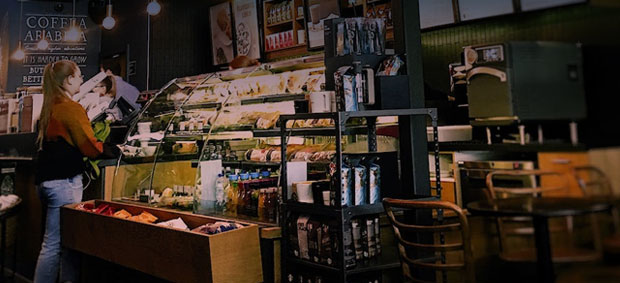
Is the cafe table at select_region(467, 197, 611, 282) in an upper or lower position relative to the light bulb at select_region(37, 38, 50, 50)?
lower

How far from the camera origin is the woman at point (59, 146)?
3.61 metres

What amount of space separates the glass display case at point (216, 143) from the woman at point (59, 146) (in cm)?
35

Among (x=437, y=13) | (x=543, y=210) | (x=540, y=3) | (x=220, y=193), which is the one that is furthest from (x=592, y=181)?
(x=437, y=13)

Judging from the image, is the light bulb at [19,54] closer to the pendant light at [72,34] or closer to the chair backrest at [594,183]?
the pendant light at [72,34]

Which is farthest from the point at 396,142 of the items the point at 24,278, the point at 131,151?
the point at 24,278

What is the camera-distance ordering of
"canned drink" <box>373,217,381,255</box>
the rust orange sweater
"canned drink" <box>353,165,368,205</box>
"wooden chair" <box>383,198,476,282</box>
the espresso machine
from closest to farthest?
Result: the espresso machine < "wooden chair" <box>383,198,476,282</box> < "canned drink" <box>353,165,368,205</box> < "canned drink" <box>373,217,381,255</box> < the rust orange sweater

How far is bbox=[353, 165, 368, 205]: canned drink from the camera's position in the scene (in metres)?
2.38

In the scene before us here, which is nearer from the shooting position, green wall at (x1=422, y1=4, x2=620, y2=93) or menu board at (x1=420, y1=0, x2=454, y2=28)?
green wall at (x1=422, y1=4, x2=620, y2=93)

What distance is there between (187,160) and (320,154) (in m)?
1.10

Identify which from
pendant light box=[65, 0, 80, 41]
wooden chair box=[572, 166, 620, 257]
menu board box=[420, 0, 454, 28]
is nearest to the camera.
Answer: wooden chair box=[572, 166, 620, 257]

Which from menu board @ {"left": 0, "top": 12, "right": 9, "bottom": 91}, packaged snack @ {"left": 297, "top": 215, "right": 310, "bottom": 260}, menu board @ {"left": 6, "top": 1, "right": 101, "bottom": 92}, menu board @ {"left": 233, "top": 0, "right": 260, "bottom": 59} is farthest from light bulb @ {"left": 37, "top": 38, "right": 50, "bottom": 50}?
packaged snack @ {"left": 297, "top": 215, "right": 310, "bottom": 260}

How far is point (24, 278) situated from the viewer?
15.2ft

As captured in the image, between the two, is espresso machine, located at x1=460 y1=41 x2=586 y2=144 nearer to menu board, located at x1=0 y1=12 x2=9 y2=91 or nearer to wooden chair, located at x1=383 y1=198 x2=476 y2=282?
wooden chair, located at x1=383 y1=198 x2=476 y2=282

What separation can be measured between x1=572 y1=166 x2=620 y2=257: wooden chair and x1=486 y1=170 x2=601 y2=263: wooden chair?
3 cm
